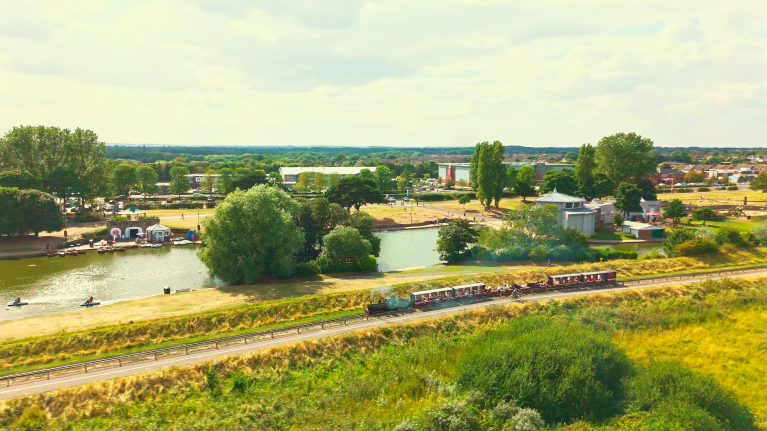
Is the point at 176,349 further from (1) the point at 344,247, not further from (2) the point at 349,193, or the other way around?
(2) the point at 349,193

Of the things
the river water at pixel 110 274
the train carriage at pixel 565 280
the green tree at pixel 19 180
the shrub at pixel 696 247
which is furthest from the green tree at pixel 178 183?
the shrub at pixel 696 247

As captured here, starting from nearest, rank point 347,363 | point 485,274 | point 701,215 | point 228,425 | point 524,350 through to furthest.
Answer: point 228,425 → point 524,350 → point 347,363 → point 485,274 → point 701,215

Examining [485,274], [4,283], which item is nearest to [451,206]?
[485,274]

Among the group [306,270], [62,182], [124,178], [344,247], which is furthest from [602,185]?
[124,178]

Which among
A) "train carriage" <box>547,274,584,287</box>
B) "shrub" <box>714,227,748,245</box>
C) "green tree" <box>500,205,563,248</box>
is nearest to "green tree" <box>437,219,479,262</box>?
"green tree" <box>500,205,563,248</box>

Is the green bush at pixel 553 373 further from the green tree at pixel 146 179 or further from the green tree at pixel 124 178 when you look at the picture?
the green tree at pixel 124 178

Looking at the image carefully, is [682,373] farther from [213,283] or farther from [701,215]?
[701,215]
